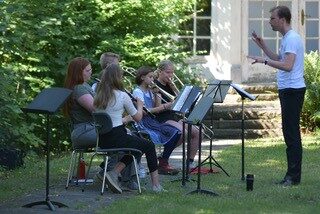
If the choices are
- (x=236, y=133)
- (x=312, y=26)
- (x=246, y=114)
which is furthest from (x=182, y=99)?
(x=312, y=26)

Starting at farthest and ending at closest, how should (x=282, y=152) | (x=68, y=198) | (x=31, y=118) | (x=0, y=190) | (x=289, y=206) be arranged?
(x=31, y=118) < (x=282, y=152) < (x=0, y=190) < (x=68, y=198) < (x=289, y=206)

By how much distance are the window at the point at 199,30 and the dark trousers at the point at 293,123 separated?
384 inches

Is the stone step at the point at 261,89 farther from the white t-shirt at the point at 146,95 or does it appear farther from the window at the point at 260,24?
the white t-shirt at the point at 146,95

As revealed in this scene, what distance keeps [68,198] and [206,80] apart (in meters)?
10.2

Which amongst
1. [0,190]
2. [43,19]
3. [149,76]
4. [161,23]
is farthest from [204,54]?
[0,190]

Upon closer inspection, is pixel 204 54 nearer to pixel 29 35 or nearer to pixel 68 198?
pixel 29 35

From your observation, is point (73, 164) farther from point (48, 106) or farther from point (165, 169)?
point (48, 106)

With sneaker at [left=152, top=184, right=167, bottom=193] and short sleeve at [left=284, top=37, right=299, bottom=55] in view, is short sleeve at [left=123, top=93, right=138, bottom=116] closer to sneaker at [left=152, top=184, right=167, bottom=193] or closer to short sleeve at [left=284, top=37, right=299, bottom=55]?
sneaker at [left=152, top=184, right=167, bottom=193]

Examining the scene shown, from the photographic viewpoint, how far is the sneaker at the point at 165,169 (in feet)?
38.5

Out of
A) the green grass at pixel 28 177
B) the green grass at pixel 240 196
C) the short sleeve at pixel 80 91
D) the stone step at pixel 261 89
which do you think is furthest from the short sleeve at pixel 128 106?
the stone step at pixel 261 89

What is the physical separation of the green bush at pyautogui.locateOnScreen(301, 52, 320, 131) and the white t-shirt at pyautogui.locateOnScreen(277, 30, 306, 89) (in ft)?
22.3

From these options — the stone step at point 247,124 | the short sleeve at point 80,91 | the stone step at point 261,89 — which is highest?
the short sleeve at point 80,91

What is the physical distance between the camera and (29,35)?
15570mm

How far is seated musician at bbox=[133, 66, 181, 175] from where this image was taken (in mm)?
11625
